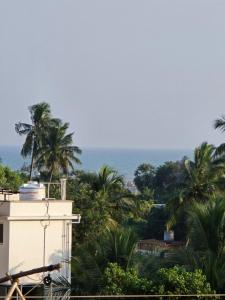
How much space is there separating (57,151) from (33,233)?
3281cm

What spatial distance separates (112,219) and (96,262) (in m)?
19.5

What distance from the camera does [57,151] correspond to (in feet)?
183

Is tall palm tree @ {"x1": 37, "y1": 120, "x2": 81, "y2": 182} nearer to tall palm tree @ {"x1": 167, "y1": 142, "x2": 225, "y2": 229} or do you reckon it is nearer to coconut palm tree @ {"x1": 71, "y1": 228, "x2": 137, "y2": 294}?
tall palm tree @ {"x1": 167, "y1": 142, "x2": 225, "y2": 229}

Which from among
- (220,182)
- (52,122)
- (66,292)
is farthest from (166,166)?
(66,292)

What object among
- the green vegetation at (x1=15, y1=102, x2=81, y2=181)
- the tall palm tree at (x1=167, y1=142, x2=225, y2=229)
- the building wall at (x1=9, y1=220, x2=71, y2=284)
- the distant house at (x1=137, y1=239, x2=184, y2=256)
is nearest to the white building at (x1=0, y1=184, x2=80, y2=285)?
the building wall at (x1=9, y1=220, x2=71, y2=284)

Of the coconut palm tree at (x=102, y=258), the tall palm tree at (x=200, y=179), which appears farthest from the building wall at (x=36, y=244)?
the tall palm tree at (x=200, y=179)

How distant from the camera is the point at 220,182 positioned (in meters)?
37.3

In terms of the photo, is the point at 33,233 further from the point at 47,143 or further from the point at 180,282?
the point at 47,143

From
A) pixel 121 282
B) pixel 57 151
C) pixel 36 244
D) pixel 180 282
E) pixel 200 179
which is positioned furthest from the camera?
pixel 57 151

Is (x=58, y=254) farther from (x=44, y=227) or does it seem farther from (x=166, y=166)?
(x=166, y=166)

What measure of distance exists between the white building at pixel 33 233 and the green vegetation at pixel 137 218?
764 mm

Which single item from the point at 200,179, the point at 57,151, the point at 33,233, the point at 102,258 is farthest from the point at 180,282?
the point at 57,151

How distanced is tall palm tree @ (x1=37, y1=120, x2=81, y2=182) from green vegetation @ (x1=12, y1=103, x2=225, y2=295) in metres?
0.07

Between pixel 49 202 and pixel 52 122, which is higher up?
pixel 52 122
